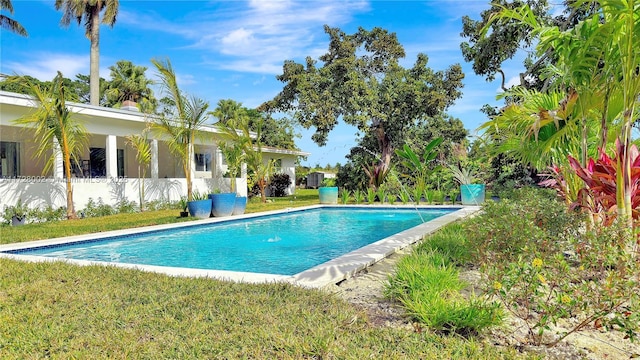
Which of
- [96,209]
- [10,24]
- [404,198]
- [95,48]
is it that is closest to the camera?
[96,209]

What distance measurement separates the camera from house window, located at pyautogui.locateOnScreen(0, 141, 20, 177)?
15172 mm

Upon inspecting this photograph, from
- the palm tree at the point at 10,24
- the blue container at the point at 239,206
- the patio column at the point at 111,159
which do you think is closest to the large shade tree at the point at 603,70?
the blue container at the point at 239,206

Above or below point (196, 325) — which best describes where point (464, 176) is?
above

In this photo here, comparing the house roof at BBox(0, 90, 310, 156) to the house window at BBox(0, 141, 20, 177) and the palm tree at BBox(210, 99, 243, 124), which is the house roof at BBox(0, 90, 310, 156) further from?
the palm tree at BBox(210, 99, 243, 124)

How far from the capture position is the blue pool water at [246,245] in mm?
6922

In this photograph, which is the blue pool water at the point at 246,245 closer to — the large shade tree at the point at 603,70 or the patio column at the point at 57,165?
the large shade tree at the point at 603,70

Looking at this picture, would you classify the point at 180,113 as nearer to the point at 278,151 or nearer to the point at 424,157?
the point at 424,157

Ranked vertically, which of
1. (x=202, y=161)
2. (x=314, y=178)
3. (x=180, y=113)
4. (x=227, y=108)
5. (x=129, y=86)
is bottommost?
(x=314, y=178)

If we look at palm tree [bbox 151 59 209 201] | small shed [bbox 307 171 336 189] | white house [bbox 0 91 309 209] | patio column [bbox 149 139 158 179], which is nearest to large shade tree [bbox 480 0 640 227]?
palm tree [bbox 151 59 209 201]

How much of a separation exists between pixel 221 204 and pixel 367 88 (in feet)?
38.8

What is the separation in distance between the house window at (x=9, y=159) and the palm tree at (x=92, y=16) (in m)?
8.88

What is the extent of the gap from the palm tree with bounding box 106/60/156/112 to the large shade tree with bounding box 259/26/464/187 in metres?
13.7

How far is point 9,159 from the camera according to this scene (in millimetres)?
15469

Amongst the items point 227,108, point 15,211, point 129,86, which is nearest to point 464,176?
point 15,211
